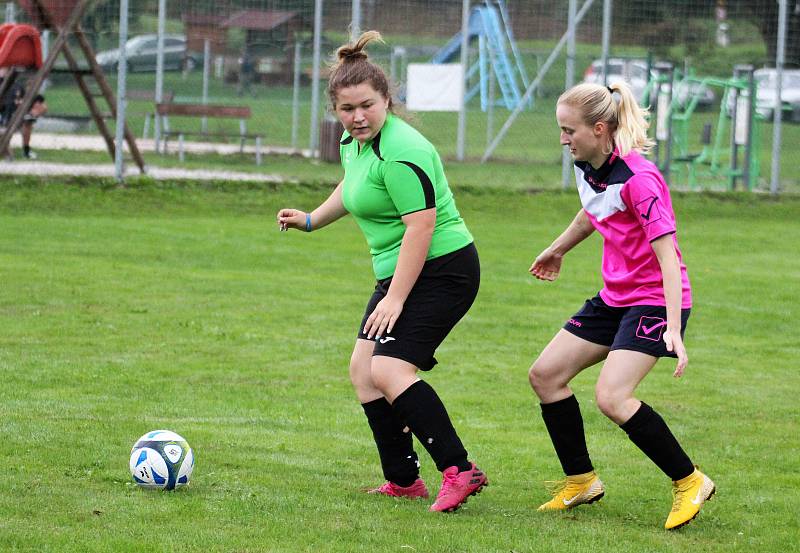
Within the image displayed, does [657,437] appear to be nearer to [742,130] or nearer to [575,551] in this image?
[575,551]

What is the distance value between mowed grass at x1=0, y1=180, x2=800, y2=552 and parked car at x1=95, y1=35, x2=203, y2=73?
4555 millimetres

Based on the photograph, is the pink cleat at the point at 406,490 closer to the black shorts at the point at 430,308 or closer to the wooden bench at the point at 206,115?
the black shorts at the point at 430,308

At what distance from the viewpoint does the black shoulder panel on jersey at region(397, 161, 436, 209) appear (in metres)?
A: 4.85

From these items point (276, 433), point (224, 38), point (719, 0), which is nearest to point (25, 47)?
point (224, 38)

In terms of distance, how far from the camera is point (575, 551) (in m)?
4.59

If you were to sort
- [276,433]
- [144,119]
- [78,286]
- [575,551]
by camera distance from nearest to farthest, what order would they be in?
1. [575,551]
2. [276,433]
3. [78,286]
4. [144,119]

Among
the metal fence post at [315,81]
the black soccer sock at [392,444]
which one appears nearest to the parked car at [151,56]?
the metal fence post at [315,81]

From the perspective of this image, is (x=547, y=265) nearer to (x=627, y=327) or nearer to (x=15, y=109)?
(x=627, y=327)

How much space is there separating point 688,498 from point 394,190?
1.63 meters

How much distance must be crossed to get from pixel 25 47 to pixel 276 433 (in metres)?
11.9

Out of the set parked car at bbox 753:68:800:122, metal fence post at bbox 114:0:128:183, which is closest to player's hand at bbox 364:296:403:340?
metal fence post at bbox 114:0:128:183

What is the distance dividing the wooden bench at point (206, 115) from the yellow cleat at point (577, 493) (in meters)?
15.0

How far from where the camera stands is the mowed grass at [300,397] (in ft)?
15.9

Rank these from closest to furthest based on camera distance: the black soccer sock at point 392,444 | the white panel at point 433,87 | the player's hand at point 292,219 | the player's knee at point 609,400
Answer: the player's knee at point 609,400 < the black soccer sock at point 392,444 < the player's hand at point 292,219 < the white panel at point 433,87
